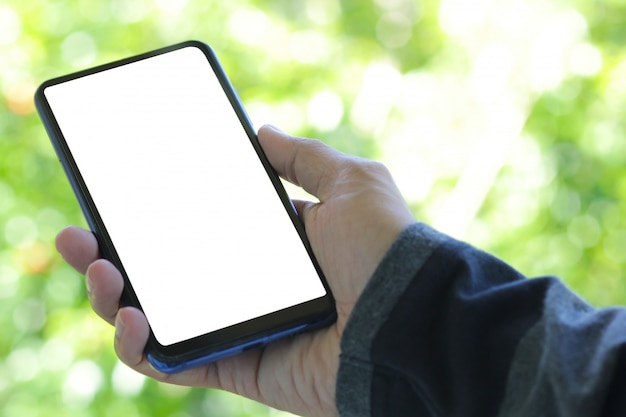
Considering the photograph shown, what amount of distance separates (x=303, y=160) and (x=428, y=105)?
48cm

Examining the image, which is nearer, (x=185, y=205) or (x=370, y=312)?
(x=370, y=312)

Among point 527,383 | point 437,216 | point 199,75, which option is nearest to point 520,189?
point 437,216

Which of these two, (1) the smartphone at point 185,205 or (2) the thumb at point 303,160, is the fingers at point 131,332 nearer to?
(1) the smartphone at point 185,205

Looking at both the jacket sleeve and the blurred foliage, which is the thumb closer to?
the jacket sleeve

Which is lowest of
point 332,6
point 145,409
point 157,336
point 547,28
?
point 145,409

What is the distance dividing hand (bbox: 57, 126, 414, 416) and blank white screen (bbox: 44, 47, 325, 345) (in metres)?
0.02

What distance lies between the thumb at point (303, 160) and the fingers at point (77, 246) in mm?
169

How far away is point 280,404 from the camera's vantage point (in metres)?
0.68

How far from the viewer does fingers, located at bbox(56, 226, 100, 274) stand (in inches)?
26.0

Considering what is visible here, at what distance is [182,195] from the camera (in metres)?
0.70

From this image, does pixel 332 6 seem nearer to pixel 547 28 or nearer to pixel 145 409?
pixel 547 28

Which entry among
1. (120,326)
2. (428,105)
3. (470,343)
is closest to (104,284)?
(120,326)

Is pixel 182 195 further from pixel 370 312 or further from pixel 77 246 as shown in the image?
pixel 370 312

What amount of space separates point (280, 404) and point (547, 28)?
73 cm
